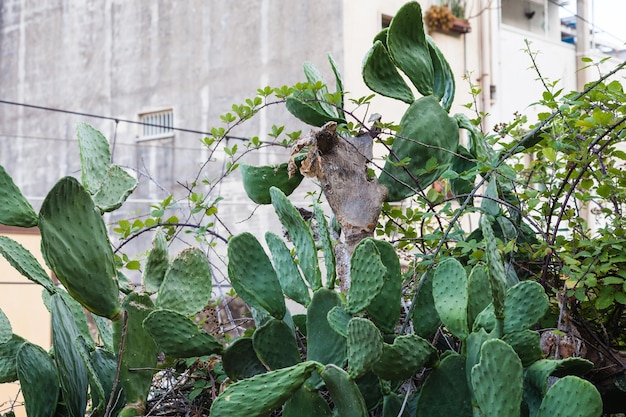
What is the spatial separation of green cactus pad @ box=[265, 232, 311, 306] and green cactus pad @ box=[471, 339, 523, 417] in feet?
1.84

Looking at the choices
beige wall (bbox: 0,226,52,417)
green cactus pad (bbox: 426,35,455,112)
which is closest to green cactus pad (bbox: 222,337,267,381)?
green cactus pad (bbox: 426,35,455,112)

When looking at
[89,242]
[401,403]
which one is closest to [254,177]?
[89,242]

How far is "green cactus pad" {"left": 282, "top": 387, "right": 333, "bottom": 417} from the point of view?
81.7 inches

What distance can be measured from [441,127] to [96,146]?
110 centimetres

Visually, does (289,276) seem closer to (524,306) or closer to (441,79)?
(524,306)

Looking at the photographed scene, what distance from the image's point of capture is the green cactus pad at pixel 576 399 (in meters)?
1.92

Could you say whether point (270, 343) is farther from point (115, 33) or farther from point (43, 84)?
point (43, 84)

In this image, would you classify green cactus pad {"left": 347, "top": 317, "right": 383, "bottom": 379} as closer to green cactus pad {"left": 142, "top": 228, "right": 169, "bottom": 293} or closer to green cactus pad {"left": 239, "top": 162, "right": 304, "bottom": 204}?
green cactus pad {"left": 142, "top": 228, "right": 169, "bottom": 293}

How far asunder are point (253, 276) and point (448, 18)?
33.5 feet

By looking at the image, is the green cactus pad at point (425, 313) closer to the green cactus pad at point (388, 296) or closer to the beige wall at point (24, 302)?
the green cactus pad at point (388, 296)

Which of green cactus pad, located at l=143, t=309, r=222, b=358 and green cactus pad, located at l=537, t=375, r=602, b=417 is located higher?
green cactus pad, located at l=143, t=309, r=222, b=358

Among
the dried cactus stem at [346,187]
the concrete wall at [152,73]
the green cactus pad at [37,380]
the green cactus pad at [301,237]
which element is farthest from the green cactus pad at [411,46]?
the concrete wall at [152,73]

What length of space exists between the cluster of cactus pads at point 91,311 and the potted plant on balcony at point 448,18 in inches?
390

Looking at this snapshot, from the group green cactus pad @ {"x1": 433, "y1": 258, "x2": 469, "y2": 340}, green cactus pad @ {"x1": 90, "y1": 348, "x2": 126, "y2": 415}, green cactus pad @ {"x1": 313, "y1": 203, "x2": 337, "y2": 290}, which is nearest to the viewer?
green cactus pad @ {"x1": 433, "y1": 258, "x2": 469, "y2": 340}
